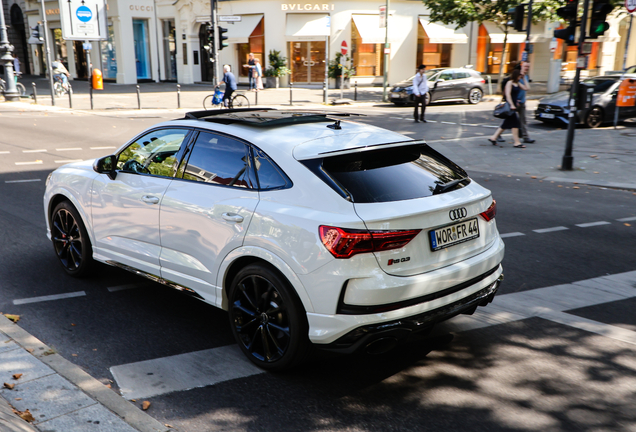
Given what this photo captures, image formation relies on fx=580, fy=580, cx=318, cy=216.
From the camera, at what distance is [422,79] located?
20391mm

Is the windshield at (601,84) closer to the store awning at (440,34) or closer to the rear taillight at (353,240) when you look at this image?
the rear taillight at (353,240)

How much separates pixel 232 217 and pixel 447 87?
82.3 feet

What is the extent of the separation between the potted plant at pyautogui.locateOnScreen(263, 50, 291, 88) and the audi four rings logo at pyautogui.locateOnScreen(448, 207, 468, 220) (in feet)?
108

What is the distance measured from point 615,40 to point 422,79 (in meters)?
28.1

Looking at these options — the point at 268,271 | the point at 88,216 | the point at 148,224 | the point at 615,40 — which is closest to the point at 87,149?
the point at 88,216

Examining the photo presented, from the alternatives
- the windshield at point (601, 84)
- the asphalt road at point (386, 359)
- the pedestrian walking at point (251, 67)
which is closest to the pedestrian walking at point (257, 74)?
the pedestrian walking at point (251, 67)

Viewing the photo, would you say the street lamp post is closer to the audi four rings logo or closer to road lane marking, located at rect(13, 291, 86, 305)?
road lane marking, located at rect(13, 291, 86, 305)

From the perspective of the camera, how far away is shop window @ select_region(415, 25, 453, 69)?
38.4 meters

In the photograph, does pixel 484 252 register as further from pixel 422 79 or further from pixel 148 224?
pixel 422 79

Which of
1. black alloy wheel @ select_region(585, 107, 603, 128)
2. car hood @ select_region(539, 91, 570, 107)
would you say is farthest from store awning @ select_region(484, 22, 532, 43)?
black alloy wheel @ select_region(585, 107, 603, 128)

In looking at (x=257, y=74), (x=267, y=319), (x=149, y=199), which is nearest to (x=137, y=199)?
(x=149, y=199)

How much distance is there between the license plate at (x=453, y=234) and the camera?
3.70 meters

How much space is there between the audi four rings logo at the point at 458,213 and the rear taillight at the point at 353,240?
0.51 m

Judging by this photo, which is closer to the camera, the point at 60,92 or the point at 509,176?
the point at 509,176
